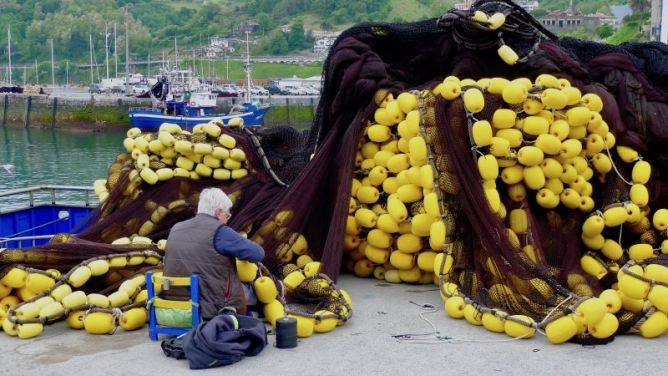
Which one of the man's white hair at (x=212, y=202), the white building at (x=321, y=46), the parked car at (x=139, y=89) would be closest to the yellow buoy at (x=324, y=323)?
the man's white hair at (x=212, y=202)

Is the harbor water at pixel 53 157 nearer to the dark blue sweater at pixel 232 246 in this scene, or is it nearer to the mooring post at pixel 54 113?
the mooring post at pixel 54 113

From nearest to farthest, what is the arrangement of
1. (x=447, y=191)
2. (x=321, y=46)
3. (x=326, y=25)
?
(x=447, y=191)
(x=321, y=46)
(x=326, y=25)

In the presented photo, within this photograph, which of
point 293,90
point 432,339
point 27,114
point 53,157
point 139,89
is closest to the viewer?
point 432,339

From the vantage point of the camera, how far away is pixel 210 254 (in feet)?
19.1

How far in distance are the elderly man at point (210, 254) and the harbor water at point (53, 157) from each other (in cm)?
1977

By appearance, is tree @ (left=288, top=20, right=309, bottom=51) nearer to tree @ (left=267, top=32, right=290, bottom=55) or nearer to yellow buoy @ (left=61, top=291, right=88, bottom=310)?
tree @ (left=267, top=32, right=290, bottom=55)

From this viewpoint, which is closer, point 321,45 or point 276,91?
point 276,91

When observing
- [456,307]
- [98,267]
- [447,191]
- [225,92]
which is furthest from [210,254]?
[225,92]

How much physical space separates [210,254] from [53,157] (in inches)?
1733

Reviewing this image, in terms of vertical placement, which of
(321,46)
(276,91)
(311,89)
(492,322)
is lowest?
(276,91)

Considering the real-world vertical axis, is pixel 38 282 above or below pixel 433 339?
above

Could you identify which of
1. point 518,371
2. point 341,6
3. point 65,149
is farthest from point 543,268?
point 341,6

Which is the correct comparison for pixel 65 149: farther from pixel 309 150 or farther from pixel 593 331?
pixel 593 331

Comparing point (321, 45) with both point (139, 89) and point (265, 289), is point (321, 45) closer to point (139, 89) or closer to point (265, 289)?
point (139, 89)
